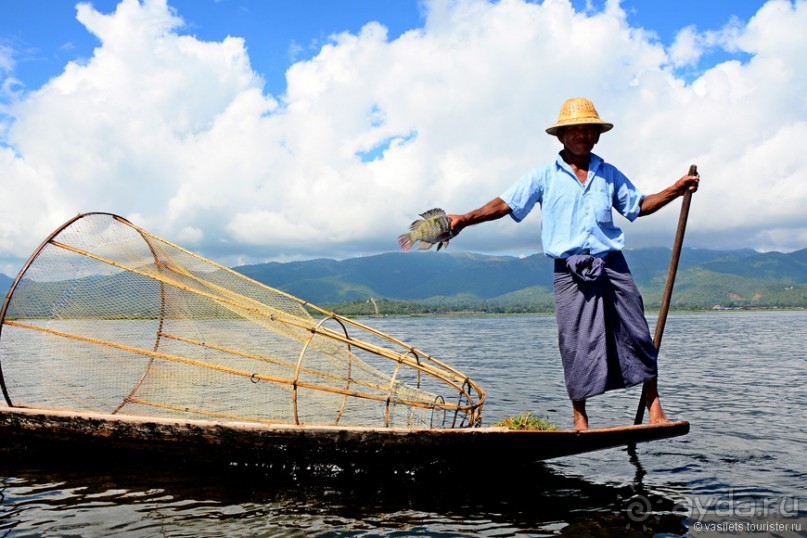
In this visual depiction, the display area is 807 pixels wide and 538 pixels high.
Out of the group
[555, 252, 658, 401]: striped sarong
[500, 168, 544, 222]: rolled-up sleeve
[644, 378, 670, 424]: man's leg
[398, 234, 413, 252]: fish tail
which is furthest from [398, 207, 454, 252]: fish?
[644, 378, 670, 424]: man's leg

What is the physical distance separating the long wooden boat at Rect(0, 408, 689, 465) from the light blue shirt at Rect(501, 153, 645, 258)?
1.48 metres

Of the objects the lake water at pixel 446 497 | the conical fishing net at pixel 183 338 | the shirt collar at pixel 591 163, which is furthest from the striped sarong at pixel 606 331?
the conical fishing net at pixel 183 338

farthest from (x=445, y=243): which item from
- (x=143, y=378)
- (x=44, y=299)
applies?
(x=44, y=299)

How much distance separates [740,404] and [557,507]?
7.39 meters

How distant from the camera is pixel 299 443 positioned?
208 inches

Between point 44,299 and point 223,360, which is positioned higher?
point 44,299

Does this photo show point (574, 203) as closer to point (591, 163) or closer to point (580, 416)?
point (591, 163)

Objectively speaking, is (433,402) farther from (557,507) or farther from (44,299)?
(44,299)

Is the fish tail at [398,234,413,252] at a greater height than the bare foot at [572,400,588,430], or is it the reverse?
the fish tail at [398,234,413,252]

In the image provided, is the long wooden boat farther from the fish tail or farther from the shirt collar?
the shirt collar

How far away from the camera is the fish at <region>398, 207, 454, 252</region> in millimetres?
4637

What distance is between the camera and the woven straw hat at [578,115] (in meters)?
4.72

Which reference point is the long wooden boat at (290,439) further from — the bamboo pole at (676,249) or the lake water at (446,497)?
the bamboo pole at (676,249)

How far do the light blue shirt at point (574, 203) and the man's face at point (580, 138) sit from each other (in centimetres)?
12
